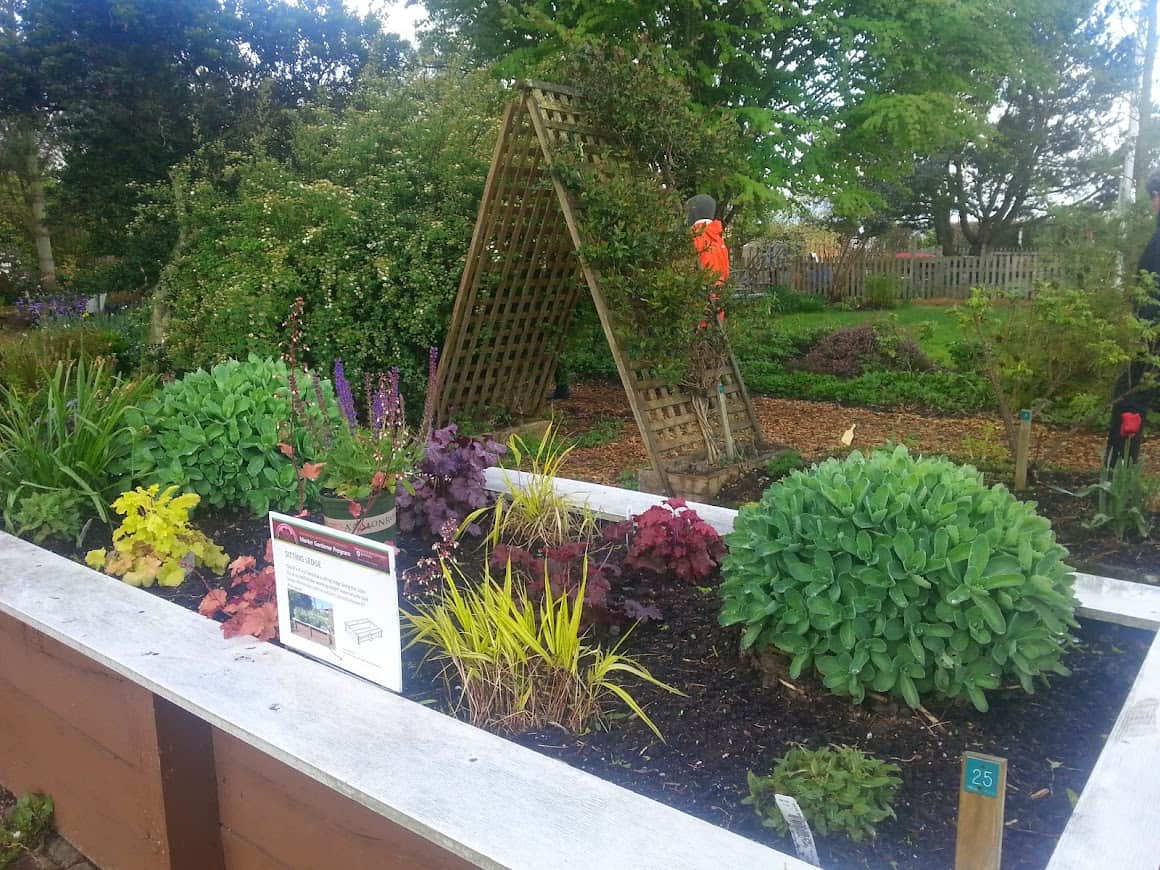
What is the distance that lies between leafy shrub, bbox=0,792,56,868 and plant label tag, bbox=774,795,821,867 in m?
2.20

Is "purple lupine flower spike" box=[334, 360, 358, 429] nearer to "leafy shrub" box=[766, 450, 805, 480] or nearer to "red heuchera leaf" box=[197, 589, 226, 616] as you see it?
"red heuchera leaf" box=[197, 589, 226, 616]

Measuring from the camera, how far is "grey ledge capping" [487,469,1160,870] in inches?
51.2

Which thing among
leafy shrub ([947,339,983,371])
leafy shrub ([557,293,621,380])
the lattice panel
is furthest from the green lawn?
the lattice panel

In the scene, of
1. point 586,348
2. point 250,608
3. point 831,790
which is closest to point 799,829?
point 831,790

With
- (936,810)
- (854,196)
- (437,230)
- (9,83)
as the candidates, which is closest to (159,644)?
(936,810)

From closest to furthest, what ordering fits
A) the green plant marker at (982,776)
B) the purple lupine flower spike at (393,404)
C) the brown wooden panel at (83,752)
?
the green plant marker at (982,776), the brown wooden panel at (83,752), the purple lupine flower spike at (393,404)

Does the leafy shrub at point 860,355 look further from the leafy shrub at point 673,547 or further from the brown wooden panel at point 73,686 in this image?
the brown wooden panel at point 73,686

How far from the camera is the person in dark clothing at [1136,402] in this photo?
3.95 m

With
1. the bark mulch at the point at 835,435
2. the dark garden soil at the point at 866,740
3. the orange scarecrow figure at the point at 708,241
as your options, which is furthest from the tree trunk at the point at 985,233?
the dark garden soil at the point at 866,740

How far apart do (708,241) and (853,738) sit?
377 cm

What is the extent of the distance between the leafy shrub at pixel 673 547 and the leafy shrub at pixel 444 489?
0.71 m

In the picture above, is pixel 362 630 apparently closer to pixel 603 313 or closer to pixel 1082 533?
pixel 1082 533

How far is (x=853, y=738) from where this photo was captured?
1.84 meters

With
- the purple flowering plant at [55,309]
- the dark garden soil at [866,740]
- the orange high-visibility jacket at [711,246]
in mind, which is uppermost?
the orange high-visibility jacket at [711,246]
